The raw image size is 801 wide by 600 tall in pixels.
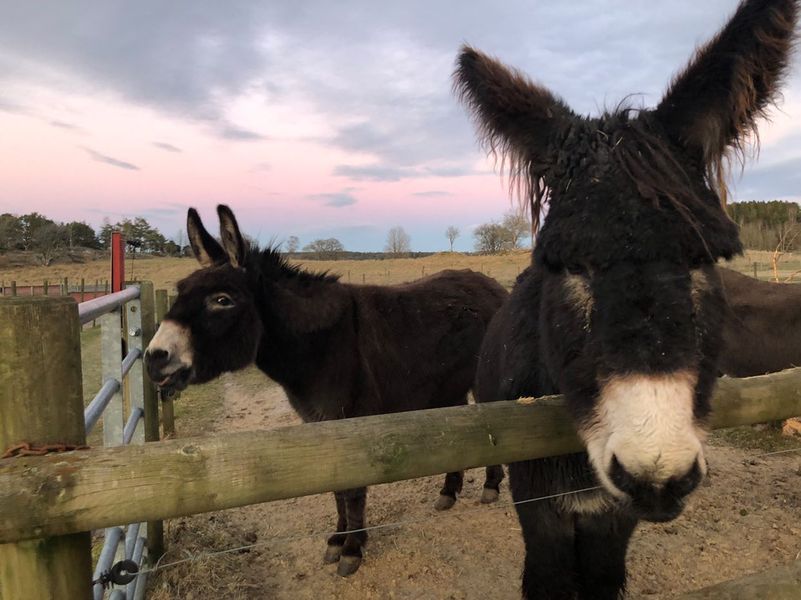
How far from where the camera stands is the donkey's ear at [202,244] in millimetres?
4430

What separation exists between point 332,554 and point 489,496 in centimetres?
189

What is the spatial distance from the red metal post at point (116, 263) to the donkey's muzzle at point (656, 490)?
13.9 ft

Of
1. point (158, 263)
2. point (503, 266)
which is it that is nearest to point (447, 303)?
point (503, 266)

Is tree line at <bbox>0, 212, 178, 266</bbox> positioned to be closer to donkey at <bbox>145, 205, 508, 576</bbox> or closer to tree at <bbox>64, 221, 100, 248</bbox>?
tree at <bbox>64, 221, 100, 248</bbox>

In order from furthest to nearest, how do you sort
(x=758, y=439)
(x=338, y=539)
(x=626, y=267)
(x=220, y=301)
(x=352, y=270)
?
(x=352, y=270)
(x=758, y=439)
(x=338, y=539)
(x=220, y=301)
(x=626, y=267)

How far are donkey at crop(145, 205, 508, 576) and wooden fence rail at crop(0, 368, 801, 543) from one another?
2.72m

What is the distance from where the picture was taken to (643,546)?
4305mm

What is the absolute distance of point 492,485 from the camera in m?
5.50

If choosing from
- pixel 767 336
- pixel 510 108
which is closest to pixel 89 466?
pixel 510 108

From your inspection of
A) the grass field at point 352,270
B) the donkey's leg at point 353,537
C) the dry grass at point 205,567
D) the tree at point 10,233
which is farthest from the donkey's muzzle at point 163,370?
the tree at point 10,233

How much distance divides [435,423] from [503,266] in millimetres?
31834

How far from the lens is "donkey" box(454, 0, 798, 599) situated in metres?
1.36

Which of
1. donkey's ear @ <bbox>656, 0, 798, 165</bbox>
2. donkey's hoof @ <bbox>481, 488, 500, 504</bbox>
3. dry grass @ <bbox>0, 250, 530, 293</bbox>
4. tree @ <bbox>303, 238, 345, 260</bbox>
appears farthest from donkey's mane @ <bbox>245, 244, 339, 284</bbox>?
tree @ <bbox>303, 238, 345, 260</bbox>

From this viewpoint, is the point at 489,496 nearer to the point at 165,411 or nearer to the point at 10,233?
the point at 165,411
